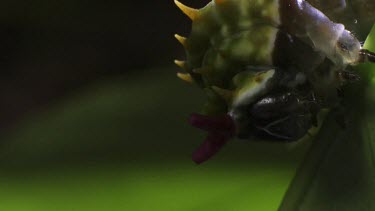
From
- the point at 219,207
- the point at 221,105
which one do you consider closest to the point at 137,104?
the point at 219,207

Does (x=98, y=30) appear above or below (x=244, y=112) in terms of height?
below

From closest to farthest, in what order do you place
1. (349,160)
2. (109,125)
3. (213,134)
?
(213,134), (349,160), (109,125)

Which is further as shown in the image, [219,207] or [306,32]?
[219,207]

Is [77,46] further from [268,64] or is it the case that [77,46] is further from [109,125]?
[268,64]

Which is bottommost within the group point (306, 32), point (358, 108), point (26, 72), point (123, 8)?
point (26, 72)

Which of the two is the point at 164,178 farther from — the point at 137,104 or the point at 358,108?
the point at 358,108

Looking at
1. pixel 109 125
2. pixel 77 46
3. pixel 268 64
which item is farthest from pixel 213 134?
pixel 77 46

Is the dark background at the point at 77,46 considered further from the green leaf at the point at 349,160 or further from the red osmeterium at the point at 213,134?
the red osmeterium at the point at 213,134
